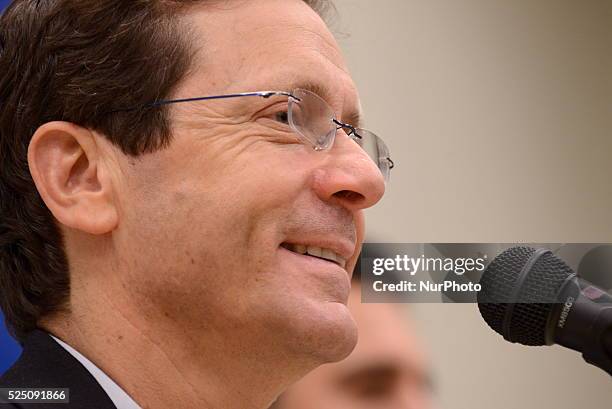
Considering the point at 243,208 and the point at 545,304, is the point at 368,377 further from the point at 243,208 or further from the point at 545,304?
the point at 545,304

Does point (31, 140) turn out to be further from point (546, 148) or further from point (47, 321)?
point (546, 148)

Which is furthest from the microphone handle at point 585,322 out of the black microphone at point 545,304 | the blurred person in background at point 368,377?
the blurred person in background at point 368,377

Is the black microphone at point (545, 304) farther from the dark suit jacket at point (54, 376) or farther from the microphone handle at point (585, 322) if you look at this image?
the dark suit jacket at point (54, 376)

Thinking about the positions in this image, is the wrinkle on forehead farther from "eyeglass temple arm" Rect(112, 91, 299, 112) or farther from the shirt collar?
the shirt collar

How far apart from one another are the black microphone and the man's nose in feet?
1.09

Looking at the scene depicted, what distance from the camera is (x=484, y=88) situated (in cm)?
275

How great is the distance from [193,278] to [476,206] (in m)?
1.32

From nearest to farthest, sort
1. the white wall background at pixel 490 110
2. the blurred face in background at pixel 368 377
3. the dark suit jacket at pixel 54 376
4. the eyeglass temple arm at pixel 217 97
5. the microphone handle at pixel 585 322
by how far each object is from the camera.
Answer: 1. the microphone handle at pixel 585 322
2. the dark suit jacket at pixel 54 376
3. the eyeglass temple arm at pixel 217 97
4. the blurred face in background at pixel 368 377
5. the white wall background at pixel 490 110

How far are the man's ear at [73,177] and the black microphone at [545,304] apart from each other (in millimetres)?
668

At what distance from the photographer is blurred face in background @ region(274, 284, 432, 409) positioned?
204cm

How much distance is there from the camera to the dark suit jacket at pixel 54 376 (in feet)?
4.65

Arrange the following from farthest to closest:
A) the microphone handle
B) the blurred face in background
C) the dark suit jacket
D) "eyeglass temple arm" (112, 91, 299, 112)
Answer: the blurred face in background < "eyeglass temple arm" (112, 91, 299, 112) < the dark suit jacket < the microphone handle

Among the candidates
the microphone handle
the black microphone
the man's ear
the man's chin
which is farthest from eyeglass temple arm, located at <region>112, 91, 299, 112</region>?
the microphone handle

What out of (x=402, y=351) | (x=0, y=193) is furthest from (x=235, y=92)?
(x=402, y=351)
